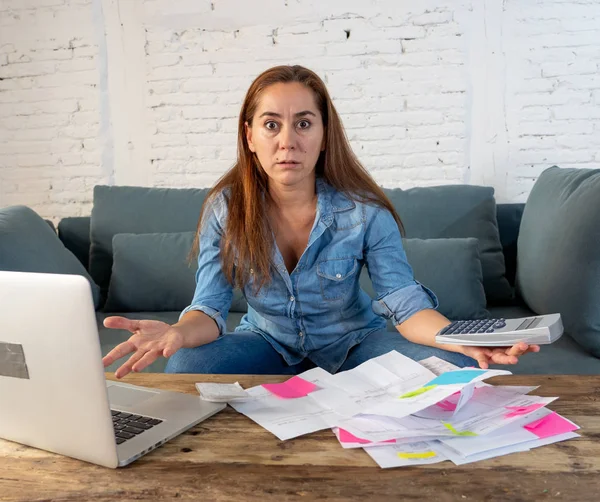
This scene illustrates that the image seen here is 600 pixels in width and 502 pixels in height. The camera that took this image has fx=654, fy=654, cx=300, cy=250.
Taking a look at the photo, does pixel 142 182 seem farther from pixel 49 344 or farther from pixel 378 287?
pixel 49 344

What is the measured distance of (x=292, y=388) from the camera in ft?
3.73

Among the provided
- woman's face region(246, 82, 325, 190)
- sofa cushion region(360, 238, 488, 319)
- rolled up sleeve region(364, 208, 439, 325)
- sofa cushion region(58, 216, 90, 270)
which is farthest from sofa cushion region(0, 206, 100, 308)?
sofa cushion region(360, 238, 488, 319)

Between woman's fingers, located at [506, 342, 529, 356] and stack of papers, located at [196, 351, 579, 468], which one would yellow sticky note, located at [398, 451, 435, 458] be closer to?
Result: stack of papers, located at [196, 351, 579, 468]

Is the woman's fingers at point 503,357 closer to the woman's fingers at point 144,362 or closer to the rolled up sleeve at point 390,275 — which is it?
the rolled up sleeve at point 390,275

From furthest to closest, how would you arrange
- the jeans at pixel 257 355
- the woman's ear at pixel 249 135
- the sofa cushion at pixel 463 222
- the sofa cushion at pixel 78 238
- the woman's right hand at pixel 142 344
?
the sofa cushion at pixel 78 238 < the sofa cushion at pixel 463 222 < the woman's ear at pixel 249 135 < the jeans at pixel 257 355 < the woman's right hand at pixel 142 344

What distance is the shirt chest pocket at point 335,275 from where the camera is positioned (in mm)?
1639

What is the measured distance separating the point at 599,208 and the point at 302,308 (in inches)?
35.0

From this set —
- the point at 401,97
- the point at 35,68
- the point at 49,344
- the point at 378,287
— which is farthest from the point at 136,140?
the point at 49,344

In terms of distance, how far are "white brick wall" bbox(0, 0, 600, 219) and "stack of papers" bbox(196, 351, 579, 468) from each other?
5.59ft

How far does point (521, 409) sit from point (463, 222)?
1.46 m

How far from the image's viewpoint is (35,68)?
293 cm

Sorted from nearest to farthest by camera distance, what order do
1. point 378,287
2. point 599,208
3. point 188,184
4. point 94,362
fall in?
point 94,362
point 378,287
point 599,208
point 188,184

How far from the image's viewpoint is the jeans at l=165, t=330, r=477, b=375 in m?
1.46

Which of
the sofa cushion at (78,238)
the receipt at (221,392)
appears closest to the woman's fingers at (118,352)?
the receipt at (221,392)
